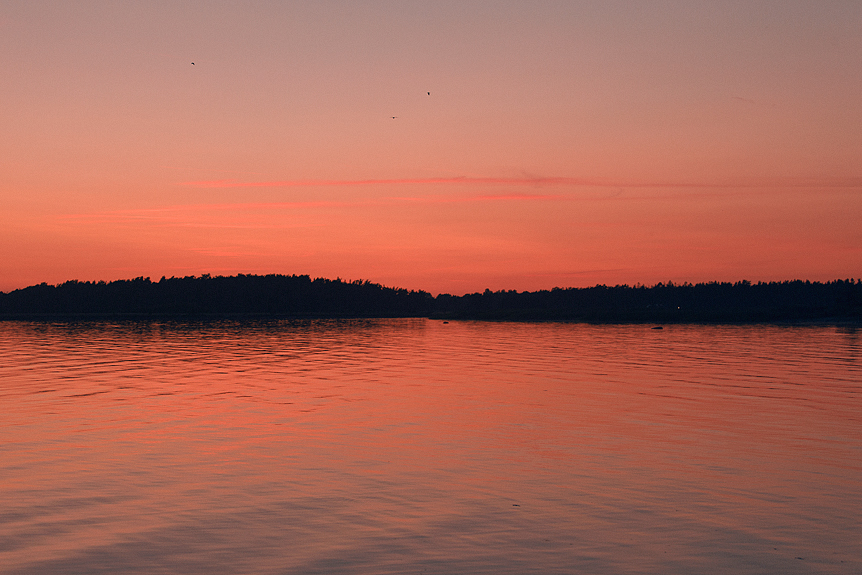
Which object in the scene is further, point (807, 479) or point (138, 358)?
point (138, 358)

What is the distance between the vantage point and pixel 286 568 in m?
11.7

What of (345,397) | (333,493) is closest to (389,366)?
(345,397)

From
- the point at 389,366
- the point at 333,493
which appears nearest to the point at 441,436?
the point at 333,493

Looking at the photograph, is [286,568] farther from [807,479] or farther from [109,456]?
[807,479]

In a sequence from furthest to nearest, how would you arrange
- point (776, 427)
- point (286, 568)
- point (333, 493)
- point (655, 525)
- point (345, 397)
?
1. point (345, 397)
2. point (776, 427)
3. point (333, 493)
4. point (655, 525)
5. point (286, 568)

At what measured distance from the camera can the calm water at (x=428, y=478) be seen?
12562 mm

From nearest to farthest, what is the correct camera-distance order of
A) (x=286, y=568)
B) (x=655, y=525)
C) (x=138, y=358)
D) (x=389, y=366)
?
1. (x=286, y=568)
2. (x=655, y=525)
3. (x=389, y=366)
4. (x=138, y=358)

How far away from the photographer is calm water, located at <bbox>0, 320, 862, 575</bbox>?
1256cm

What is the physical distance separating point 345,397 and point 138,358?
119 ft

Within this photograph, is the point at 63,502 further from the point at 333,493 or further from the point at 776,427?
the point at 776,427

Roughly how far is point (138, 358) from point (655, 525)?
5998 centimetres

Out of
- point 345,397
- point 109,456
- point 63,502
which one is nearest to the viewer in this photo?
point 63,502

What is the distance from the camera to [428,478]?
18891mm

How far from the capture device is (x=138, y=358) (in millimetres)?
64250
